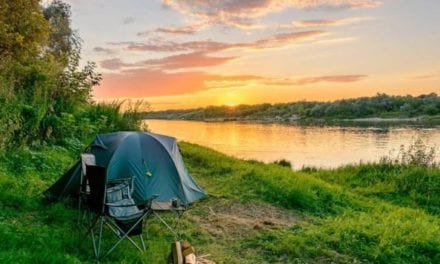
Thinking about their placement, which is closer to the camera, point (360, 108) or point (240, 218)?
point (240, 218)

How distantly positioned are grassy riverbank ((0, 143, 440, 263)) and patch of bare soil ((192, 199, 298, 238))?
2 centimetres

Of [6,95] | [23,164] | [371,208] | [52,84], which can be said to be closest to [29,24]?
[52,84]

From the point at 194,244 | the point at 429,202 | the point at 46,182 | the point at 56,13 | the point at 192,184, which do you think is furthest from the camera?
the point at 56,13

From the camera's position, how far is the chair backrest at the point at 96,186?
5.79 meters

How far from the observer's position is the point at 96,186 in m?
5.92

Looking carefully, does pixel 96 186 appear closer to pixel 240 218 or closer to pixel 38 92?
pixel 240 218

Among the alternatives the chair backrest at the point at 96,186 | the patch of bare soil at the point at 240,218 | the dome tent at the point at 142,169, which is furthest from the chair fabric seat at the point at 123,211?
the patch of bare soil at the point at 240,218

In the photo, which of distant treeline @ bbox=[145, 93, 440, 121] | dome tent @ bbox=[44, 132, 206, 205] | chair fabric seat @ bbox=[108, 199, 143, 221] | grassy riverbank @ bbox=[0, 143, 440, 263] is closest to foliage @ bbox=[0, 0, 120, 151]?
grassy riverbank @ bbox=[0, 143, 440, 263]

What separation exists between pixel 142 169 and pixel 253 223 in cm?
222

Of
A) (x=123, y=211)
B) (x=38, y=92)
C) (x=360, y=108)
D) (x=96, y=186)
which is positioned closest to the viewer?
(x=96, y=186)

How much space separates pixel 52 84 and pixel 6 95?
2.90m

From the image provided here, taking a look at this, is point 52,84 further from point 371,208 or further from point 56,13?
point 56,13

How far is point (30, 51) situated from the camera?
13.9 meters

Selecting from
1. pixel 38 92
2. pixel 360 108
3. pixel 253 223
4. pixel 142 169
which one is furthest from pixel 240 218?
pixel 360 108
